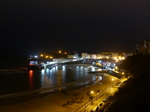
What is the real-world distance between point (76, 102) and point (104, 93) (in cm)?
208

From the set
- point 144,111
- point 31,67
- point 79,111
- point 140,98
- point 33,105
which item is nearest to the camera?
point 144,111

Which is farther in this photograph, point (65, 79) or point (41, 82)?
point (65, 79)

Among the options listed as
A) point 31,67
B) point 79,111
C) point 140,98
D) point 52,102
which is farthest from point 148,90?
point 31,67

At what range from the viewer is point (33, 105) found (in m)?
11.2

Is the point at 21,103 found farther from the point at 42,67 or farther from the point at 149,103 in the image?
the point at 42,67

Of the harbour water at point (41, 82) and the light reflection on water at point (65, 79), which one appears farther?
the light reflection on water at point (65, 79)

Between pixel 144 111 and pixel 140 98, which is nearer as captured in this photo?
pixel 144 111

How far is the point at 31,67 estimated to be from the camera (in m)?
47.0

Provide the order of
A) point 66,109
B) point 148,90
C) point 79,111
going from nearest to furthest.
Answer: point 148,90
point 79,111
point 66,109

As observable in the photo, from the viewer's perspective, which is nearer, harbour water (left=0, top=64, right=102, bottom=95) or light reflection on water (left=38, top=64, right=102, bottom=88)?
harbour water (left=0, top=64, right=102, bottom=95)

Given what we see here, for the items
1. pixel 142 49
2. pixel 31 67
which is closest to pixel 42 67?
pixel 31 67

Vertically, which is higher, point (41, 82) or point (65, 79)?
point (41, 82)

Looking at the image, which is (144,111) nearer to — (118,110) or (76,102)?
(118,110)

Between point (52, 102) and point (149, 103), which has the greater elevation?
point (149, 103)
